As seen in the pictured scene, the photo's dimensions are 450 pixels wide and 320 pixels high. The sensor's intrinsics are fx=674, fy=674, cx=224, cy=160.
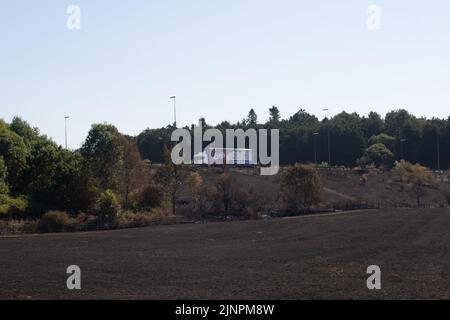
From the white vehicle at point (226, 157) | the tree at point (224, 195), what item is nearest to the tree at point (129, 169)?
the tree at point (224, 195)

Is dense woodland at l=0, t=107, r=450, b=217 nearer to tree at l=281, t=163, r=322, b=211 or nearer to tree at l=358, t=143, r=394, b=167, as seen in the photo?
tree at l=281, t=163, r=322, b=211

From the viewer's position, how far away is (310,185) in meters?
74.8

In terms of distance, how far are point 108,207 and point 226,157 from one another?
50056 mm

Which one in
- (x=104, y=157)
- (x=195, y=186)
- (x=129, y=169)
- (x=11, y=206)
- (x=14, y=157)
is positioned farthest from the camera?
(x=195, y=186)

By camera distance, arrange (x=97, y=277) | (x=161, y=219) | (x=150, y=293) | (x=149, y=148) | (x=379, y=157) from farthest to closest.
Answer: (x=149, y=148) → (x=379, y=157) → (x=161, y=219) → (x=97, y=277) → (x=150, y=293)

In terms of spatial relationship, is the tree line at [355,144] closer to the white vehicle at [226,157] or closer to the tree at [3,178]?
the white vehicle at [226,157]

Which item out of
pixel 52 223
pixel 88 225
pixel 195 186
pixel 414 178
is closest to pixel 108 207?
pixel 88 225

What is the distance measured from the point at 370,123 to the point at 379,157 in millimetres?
38078

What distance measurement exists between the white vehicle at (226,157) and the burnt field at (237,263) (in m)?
58.2

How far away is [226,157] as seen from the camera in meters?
110

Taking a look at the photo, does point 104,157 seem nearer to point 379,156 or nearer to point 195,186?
point 195,186

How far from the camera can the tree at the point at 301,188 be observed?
74750 mm
